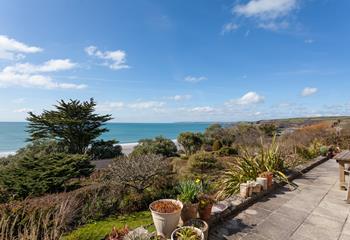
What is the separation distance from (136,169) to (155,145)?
12.0m

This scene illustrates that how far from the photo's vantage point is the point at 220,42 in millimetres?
11141

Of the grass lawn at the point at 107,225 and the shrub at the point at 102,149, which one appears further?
the shrub at the point at 102,149

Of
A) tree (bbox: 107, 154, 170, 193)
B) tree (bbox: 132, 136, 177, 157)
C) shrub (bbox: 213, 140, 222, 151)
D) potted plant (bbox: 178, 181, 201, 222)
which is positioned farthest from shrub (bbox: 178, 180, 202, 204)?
shrub (bbox: 213, 140, 222, 151)

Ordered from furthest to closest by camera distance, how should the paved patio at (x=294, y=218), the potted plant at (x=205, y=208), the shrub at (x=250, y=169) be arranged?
the shrub at (x=250, y=169) → the potted plant at (x=205, y=208) → the paved patio at (x=294, y=218)

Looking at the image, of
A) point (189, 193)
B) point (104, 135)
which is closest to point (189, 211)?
point (189, 193)

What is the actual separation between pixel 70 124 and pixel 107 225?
16495 millimetres

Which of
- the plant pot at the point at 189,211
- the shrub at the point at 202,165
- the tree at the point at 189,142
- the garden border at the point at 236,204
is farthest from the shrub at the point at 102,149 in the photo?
the plant pot at the point at 189,211

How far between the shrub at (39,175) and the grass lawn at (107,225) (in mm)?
4129

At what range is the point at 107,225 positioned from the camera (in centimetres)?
566

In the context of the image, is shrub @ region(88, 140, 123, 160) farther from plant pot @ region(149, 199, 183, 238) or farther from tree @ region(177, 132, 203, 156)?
plant pot @ region(149, 199, 183, 238)

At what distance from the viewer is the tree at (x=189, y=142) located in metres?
20.8

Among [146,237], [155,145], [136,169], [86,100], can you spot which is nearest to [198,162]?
[136,169]

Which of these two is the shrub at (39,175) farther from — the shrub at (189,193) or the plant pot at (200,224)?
the plant pot at (200,224)

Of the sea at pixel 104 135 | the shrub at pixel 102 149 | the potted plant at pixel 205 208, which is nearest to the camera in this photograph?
the potted plant at pixel 205 208
